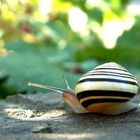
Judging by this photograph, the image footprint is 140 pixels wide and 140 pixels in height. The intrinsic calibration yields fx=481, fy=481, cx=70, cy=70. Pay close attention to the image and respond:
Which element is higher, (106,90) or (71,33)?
(106,90)

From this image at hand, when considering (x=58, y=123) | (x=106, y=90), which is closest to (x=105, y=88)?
(x=106, y=90)

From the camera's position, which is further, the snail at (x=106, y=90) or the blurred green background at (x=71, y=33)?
the blurred green background at (x=71, y=33)

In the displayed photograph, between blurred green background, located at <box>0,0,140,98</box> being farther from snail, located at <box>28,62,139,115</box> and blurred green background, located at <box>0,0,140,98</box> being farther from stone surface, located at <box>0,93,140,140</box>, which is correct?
snail, located at <box>28,62,139,115</box>

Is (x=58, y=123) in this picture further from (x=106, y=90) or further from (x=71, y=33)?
(x=71, y=33)

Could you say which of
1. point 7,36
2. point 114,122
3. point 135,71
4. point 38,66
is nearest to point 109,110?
point 114,122

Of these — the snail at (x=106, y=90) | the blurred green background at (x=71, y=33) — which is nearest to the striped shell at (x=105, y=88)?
the snail at (x=106, y=90)

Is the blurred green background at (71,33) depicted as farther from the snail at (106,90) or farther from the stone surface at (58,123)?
the snail at (106,90)

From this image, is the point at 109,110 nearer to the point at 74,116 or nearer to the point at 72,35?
the point at 74,116

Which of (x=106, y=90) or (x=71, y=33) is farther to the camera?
(x=71, y=33)
